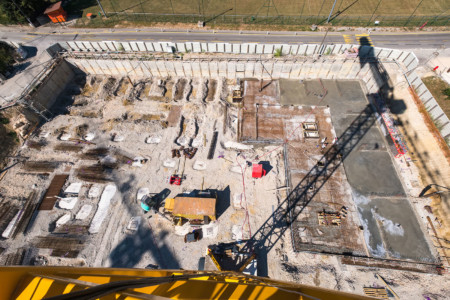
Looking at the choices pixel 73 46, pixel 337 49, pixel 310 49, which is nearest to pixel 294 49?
pixel 310 49

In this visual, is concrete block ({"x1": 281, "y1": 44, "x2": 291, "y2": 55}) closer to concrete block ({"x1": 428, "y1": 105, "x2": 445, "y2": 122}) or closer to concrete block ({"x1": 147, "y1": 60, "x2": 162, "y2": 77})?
concrete block ({"x1": 428, "y1": 105, "x2": 445, "y2": 122})

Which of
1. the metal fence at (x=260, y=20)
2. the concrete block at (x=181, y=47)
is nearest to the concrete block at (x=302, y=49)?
the metal fence at (x=260, y=20)

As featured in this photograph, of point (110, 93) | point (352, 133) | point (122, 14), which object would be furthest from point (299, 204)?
point (122, 14)

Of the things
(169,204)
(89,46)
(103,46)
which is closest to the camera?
(169,204)

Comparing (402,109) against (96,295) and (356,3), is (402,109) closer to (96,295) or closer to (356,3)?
(356,3)

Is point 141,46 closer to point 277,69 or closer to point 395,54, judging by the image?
point 277,69

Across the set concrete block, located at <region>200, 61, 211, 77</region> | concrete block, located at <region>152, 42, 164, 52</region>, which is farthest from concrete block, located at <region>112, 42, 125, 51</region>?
concrete block, located at <region>200, 61, 211, 77</region>
